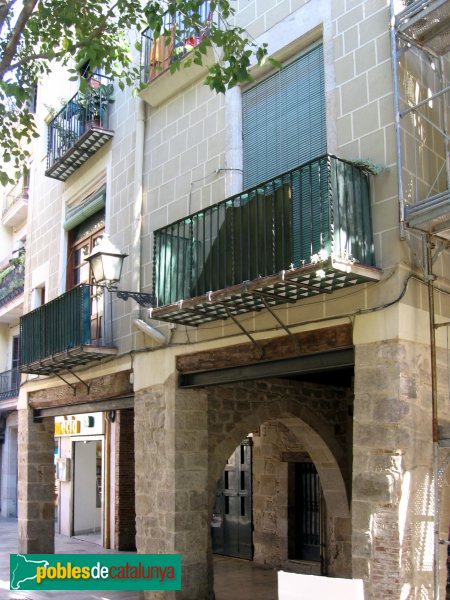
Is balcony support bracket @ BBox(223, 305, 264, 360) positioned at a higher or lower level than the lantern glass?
lower

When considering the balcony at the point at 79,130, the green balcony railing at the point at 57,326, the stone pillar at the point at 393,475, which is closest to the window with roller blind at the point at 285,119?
the stone pillar at the point at 393,475

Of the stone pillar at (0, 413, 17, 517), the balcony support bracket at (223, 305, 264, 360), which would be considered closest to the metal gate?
the balcony support bracket at (223, 305, 264, 360)

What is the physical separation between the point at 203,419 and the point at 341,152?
401cm

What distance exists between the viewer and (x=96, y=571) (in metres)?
9.94

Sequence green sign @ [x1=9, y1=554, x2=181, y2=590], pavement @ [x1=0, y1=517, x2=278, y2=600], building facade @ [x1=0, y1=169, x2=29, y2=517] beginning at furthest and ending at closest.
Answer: building facade @ [x1=0, y1=169, x2=29, y2=517], pavement @ [x1=0, y1=517, x2=278, y2=600], green sign @ [x1=9, y1=554, x2=181, y2=590]

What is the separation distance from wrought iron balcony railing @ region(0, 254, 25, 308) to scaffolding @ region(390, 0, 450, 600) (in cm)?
1542

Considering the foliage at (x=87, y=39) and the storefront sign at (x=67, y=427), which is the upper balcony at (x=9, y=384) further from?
the foliage at (x=87, y=39)

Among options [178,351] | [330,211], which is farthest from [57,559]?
[330,211]

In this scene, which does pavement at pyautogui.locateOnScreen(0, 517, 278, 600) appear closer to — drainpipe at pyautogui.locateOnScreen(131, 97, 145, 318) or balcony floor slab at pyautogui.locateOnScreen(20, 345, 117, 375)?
balcony floor slab at pyautogui.locateOnScreen(20, 345, 117, 375)

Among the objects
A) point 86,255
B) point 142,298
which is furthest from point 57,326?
point 142,298

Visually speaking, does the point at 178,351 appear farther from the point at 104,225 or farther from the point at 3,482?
the point at 3,482

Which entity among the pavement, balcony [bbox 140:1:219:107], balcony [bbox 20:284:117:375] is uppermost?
balcony [bbox 140:1:219:107]

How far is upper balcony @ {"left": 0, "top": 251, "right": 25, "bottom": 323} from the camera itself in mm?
20812

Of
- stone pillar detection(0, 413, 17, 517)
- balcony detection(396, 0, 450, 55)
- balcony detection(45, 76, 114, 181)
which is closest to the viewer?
balcony detection(396, 0, 450, 55)
